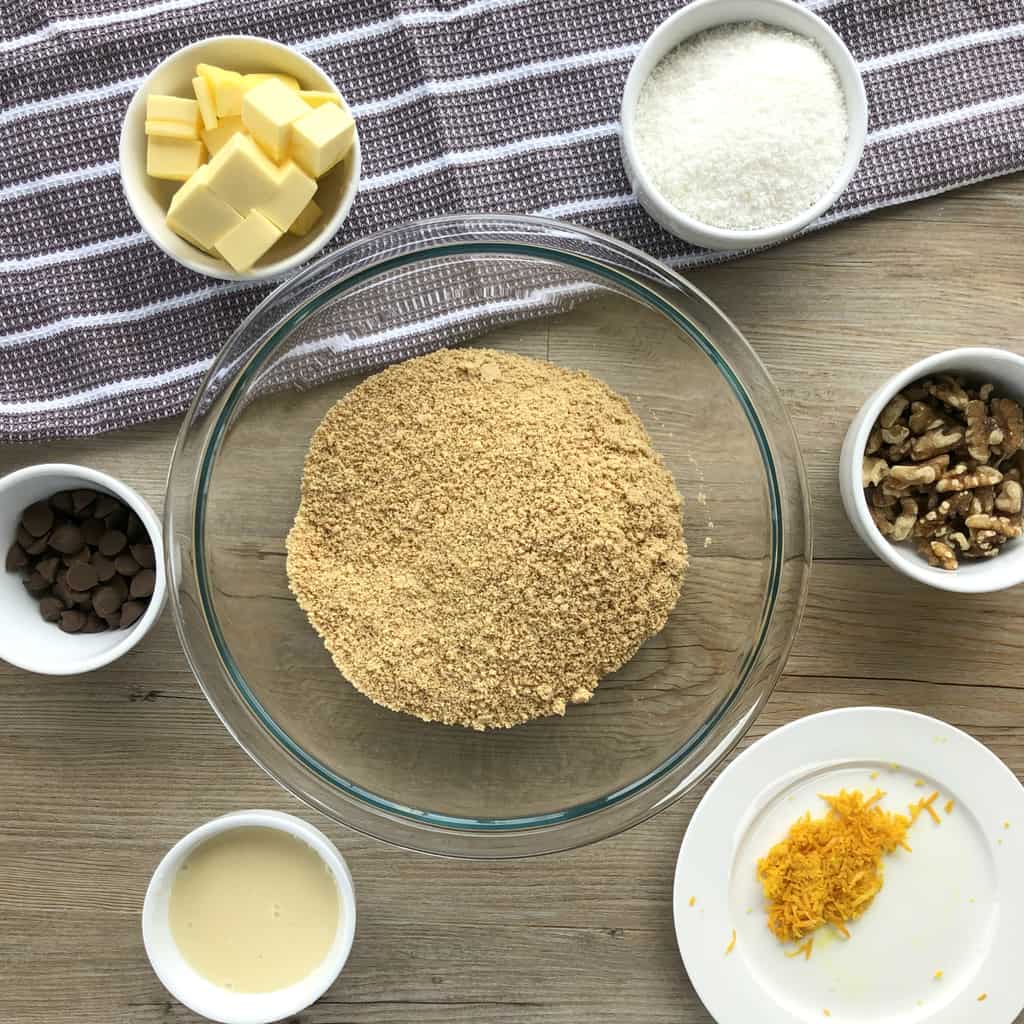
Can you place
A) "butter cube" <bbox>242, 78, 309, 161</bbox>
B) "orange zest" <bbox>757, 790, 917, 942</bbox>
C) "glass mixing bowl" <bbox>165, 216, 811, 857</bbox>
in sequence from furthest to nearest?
"orange zest" <bbox>757, 790, 917, 942</bbox>, "glass mixing bowl" <bbox>165, 216, 811, 857</bbox>, "butter cube" <bbox>242, 78, 309, 161</bbox>

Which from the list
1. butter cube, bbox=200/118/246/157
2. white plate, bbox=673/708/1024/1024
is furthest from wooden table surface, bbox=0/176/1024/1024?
butter cube, bbox=200/118/246/157

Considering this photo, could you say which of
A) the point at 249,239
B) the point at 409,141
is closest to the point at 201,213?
the point at 249,239

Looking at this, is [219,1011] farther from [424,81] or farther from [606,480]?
[424,81]

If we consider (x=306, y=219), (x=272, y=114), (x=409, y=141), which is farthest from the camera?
(x=409, y=141)

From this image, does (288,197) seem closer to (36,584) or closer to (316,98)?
(316,98)

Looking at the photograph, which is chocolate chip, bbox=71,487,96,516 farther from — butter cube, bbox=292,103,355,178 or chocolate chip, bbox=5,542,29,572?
butter cube, bbox=292,103,355,178

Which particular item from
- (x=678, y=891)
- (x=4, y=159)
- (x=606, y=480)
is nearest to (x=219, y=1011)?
(x=678, y=891)
